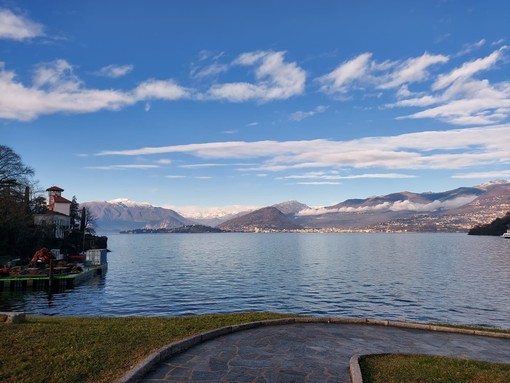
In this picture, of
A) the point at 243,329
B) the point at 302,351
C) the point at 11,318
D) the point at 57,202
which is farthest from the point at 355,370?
the point at 57,202

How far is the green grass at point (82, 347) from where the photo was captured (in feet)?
33.2

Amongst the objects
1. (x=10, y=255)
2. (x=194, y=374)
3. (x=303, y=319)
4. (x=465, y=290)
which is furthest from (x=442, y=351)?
(x=10, y=255)

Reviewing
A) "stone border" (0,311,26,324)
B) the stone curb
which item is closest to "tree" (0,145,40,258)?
"stone border" (0,311,26,324)

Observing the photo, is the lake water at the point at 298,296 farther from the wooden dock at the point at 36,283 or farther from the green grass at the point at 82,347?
the green grass at the point at 82,347

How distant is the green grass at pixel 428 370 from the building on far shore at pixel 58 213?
115m

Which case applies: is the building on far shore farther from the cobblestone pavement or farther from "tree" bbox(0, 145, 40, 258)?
the cobblestone pavement

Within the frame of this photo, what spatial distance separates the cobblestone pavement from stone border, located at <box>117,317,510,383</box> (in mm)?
265

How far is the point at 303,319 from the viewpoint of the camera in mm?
18234

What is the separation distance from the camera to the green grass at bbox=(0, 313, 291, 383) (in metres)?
10.1

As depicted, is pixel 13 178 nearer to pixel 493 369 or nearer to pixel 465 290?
pixel 465 290

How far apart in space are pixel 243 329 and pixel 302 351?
12.9 ft

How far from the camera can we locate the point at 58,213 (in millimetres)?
118125

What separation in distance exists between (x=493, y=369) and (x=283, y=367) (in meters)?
6.26

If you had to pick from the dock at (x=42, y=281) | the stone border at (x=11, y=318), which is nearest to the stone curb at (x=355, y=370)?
the stone border at (x=11, y=318)
